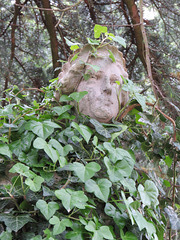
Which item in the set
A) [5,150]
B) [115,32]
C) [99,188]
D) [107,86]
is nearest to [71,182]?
[99,188]

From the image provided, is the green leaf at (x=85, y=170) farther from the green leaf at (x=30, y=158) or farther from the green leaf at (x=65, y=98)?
the green leaf at (x=65, y=98)

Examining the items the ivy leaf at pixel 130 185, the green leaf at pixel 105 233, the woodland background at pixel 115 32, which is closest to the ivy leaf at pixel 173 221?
the ivy leaf at pixel 130 185

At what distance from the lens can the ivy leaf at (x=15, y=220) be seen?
79cm

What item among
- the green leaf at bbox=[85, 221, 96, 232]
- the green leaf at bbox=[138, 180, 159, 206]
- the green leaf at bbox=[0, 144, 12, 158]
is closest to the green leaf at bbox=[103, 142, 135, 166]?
the green leaf at bbox=[138, 180, 159, 206]

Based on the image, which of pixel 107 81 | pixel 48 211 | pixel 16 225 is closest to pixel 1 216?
pixel 16 225

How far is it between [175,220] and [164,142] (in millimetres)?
346

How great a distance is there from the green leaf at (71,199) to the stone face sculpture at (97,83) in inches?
16.0

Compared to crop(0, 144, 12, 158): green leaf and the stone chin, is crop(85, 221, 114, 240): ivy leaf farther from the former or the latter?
the stone chin

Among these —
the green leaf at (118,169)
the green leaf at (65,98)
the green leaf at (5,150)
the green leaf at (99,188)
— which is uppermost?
the green leaf at (65,98)

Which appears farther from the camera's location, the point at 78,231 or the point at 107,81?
the point at 107,81

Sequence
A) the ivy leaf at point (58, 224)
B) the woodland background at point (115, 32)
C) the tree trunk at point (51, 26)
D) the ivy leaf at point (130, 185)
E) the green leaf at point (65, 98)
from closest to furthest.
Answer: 1. the ivy leaf at point (58, 224)
2. the ivy leaf at point (130, 185)
3. the green leaf at point (65, 98)
4. the woodland background at point (115, 32)
5. the tree trunk at point (51, 26)

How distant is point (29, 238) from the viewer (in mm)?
816

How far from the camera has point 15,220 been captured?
31.9 inches

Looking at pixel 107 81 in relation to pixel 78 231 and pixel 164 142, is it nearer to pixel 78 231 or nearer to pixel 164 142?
pixel 164 142
